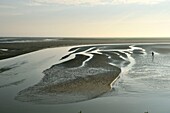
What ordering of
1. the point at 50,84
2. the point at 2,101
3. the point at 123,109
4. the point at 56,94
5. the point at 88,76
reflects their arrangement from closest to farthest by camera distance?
the point at 123,109 < the point at 2,101 < the point at 56,94 < the point at 50,84 < the point at 88,76

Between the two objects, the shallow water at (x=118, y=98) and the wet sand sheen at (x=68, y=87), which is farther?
the wet sand sheen at (x=68, y=87)

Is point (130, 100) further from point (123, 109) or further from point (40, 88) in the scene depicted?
point (40, 88)

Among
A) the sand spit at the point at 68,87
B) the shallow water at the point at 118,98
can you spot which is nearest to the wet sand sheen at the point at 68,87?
the sand spit at the point at 68,87

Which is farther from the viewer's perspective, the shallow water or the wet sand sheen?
the wet sand sheen

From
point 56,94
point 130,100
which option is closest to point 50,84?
point 56,94

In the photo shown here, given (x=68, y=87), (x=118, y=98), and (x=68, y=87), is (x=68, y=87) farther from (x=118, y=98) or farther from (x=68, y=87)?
(x=118, y=98)

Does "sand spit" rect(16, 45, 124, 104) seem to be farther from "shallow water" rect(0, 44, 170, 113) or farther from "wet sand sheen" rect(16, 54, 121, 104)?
"shallow water" rect(0, 44, 170, 113)

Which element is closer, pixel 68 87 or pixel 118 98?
pixel 118 98

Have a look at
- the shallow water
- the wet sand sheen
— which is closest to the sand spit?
the wet sand sheen

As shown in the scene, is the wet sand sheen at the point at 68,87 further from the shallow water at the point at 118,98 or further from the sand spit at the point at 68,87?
the shallow water at the point at 118,98

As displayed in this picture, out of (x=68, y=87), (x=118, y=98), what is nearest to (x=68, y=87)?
(x=68, y=87)

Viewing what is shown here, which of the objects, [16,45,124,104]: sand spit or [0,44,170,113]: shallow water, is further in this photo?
[16,45,124,104]: sand spit
